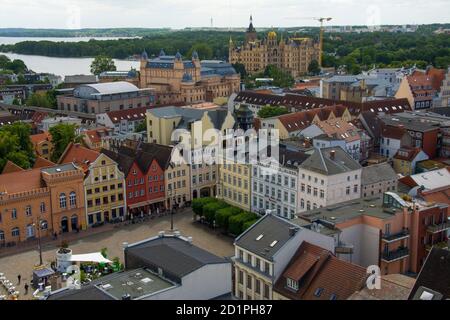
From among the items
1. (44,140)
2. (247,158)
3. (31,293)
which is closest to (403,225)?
(247,158)

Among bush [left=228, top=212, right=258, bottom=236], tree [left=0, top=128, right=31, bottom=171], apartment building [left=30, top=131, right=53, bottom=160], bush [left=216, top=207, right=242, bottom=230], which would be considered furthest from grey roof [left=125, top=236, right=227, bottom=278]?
apartment building [left=30, top=131, right=53, bottom=160]

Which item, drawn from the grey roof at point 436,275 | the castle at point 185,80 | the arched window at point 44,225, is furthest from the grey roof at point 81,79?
the grey roof at point 436,275

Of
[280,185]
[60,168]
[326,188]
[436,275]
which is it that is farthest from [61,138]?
[436,275]

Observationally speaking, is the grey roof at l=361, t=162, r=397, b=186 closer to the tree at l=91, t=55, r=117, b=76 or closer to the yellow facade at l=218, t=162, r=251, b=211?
the yellow facade at l=218, t=162, r=251, b=211

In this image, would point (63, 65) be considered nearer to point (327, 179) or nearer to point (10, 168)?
point (10, 168)

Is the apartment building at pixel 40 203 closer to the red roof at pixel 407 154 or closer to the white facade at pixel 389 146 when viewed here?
the red roof at pixel 407 154

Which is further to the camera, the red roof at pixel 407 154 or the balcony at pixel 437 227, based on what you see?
the red roof at pixel 407 154

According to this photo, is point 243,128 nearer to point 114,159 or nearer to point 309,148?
point 309,148
